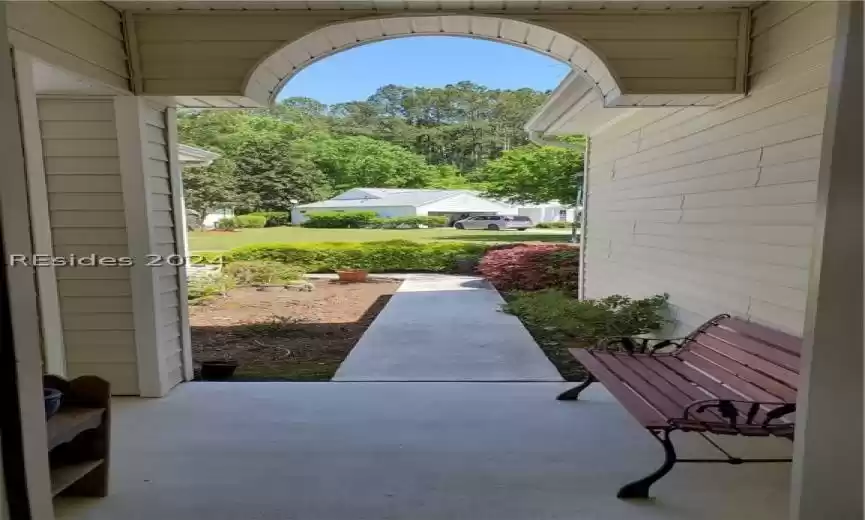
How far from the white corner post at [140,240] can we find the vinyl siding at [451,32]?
234mm

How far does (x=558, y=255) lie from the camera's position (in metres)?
9.16

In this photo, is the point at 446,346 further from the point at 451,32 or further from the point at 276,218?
the point at 276,218

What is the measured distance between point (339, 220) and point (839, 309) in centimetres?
1780

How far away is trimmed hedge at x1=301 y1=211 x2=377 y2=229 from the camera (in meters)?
18.0

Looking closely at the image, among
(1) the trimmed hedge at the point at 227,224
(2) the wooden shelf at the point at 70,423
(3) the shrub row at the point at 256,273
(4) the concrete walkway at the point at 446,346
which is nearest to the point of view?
(2) the wooden shelf at the point at 70,423

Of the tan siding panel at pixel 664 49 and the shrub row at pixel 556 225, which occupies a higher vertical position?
the tan siding panel at pixel 664 49

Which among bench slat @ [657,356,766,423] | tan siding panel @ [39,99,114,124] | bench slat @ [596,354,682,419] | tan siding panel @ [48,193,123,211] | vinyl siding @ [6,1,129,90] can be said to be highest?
vinyl siding @ [6,1,129,90]

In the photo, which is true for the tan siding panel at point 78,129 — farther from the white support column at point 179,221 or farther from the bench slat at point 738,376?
the bench slat at point 738,376

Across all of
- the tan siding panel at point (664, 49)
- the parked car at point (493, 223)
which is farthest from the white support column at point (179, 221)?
the parked car at point (493, 223)

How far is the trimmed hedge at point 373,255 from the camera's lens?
12180 mm

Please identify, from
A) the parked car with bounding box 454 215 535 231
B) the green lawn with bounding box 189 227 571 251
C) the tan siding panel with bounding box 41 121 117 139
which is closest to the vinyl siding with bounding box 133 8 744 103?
the tan siding panel with bounding box 41 121 117 139

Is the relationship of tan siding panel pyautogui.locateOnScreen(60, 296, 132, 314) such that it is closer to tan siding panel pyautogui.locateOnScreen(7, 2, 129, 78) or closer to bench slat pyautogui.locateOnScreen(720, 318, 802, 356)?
tan siding panel pyautogui.locateOnScreen(7, 2, 129, 78)

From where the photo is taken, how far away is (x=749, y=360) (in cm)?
260

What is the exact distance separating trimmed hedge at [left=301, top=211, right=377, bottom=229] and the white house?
77 centimetres
